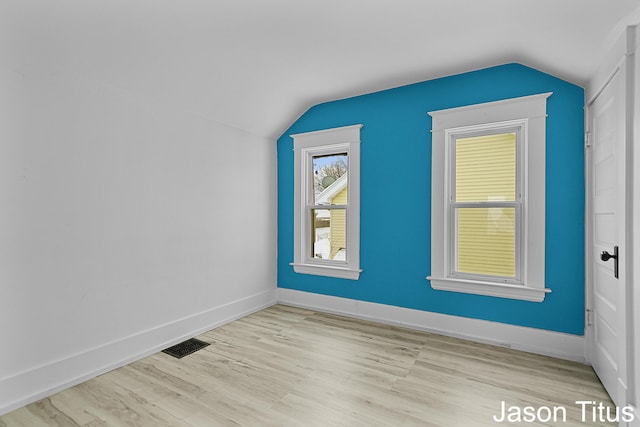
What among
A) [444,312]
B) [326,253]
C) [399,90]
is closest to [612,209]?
[444,312]

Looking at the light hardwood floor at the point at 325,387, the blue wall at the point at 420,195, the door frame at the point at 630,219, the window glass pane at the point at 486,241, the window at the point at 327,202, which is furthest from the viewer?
the window at the point at 327,202

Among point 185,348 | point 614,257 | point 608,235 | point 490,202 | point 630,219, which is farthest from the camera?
point 490,202

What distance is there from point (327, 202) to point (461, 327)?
79.9 inches

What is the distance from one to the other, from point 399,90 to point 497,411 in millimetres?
2944

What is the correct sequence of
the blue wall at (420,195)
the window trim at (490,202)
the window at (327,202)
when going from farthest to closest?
the window at (327,202) < the window trim at (490,202) < the blue wall at (420,195)

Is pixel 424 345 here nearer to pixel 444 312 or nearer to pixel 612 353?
pixel 444 312

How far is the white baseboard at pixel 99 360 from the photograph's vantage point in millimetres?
2060

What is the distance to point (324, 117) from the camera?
13.0ft

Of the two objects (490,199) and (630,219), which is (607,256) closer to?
(630,219)

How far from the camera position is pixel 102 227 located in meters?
2.55

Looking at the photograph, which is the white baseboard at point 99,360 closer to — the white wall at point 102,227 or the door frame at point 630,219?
the white wall at point 102,227

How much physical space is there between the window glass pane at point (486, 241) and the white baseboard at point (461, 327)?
1.64 feet

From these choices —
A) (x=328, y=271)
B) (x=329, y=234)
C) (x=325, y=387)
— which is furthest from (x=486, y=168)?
(x=325, y=387)

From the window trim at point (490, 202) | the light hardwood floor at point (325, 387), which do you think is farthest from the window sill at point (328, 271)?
the window trim at point (490, 202)
